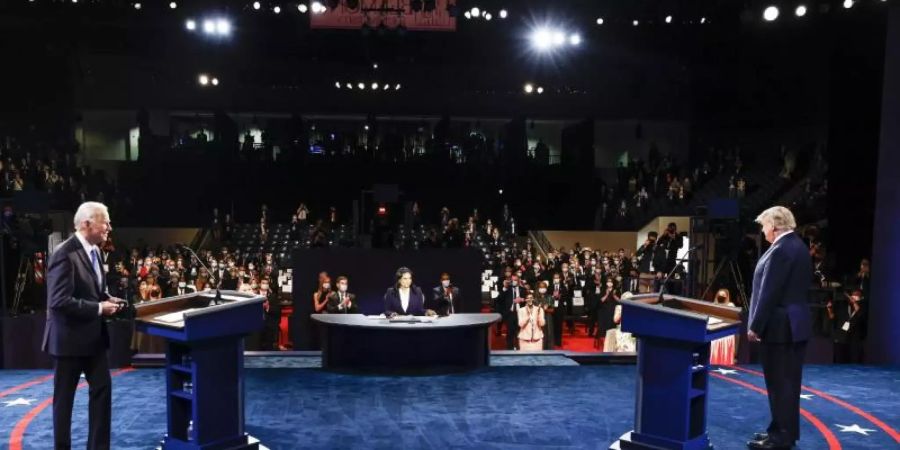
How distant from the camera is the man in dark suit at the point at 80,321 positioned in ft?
13.6

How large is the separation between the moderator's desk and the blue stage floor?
334mm

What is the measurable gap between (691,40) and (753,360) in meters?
7.91

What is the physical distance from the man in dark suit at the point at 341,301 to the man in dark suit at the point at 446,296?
114cm

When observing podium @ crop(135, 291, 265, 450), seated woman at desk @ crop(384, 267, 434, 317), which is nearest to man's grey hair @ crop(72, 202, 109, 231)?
podium @ crop(135, 291, 265, 450)

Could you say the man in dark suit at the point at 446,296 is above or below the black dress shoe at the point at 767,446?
above

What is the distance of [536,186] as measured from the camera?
68.7 ft

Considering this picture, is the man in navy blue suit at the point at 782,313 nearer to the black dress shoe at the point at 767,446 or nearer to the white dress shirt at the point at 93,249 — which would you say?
the black dress shoe at the point at 767,446

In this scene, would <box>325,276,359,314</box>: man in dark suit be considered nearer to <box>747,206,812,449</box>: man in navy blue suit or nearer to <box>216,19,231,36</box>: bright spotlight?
<box>216,19,231,36</box>: bright spotlight

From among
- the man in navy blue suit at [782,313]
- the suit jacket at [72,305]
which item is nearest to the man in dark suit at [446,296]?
the man in navy blue suit at [782,313]

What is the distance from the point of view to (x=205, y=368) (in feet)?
15.1

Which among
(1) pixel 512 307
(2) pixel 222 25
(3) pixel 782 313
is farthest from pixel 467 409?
(2) pixel 222 25

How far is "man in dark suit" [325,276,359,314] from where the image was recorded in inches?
399

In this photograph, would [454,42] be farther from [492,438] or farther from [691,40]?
[492,438]

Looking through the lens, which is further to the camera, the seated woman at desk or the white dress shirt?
the seated woman at desk
